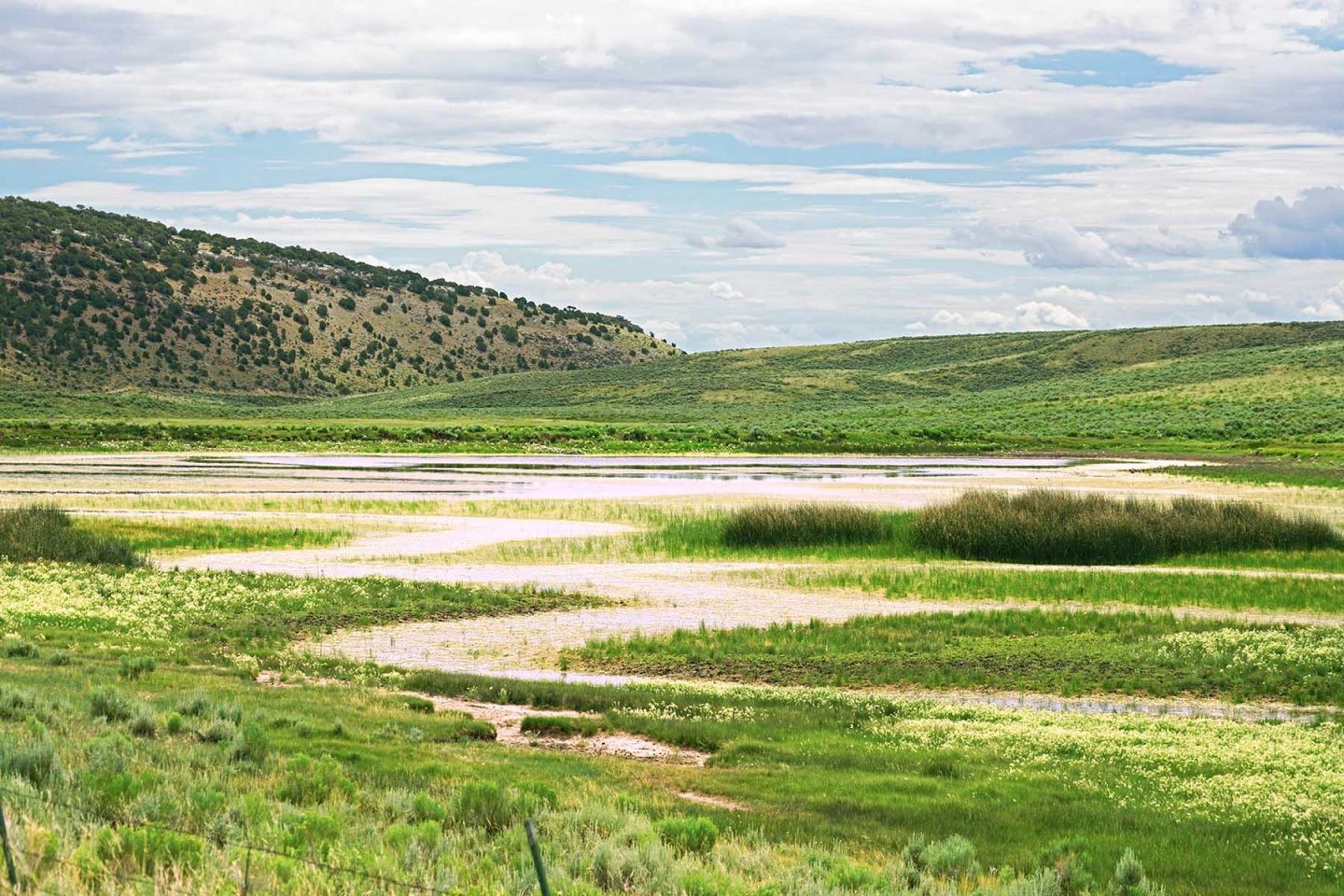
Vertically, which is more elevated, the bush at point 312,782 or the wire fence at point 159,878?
the wire fence at point 159,878

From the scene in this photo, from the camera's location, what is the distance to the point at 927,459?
83000 mm

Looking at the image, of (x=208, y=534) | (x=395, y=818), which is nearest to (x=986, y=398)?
(x=208, y=534)

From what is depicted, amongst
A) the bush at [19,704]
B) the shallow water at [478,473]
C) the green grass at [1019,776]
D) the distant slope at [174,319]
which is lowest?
the green grass at [1019,776]

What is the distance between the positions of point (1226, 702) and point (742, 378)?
160383 millimetres

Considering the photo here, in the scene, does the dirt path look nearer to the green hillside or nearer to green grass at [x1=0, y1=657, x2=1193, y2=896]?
green grass at [x1=0, y1=657, x2=1193, y2=896]

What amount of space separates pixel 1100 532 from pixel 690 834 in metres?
30.1

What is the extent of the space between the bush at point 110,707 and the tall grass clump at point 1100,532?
90.6ft

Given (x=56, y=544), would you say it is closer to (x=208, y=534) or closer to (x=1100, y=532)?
(x=208, y=534)

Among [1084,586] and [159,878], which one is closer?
[159,878]

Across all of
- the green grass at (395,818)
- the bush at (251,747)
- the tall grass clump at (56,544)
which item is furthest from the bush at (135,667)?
the tall grass clump at (56,544)

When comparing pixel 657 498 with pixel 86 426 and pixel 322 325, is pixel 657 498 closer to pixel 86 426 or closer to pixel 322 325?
pixel 86 426

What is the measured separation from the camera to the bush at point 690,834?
11922 millimetres

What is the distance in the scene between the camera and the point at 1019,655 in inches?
1006

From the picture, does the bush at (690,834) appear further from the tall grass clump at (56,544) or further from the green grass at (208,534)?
the green grass at (208,534)
